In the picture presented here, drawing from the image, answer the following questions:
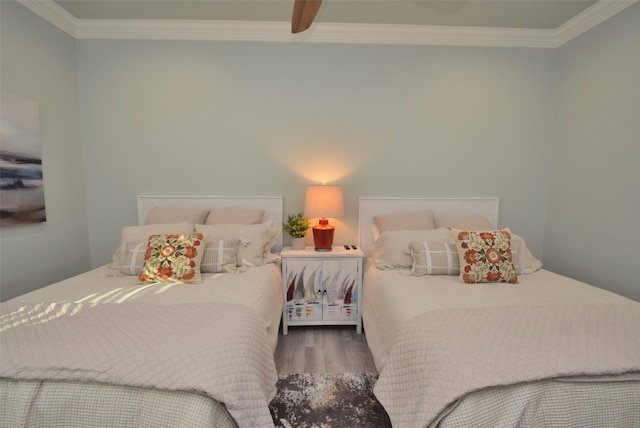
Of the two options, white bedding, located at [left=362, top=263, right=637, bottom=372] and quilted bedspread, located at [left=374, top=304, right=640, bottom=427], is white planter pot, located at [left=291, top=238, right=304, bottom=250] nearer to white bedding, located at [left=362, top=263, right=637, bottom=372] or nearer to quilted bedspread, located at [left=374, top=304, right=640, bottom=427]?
white bedding, located at [left=362, top=263, right=637, bottom=372]

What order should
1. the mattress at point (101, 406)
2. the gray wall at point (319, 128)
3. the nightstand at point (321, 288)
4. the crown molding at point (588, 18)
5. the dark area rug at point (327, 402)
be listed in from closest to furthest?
the mattress at point (101, 406), the dark area rug at point (327, 402), the crown molding at point (588, 18), the nightstand at point (321, 288), the gray wall at point (319, 128)

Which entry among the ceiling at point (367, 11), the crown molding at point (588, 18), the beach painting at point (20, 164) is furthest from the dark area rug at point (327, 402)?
the crown molding at point (588, 18)

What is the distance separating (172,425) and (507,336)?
1.20m

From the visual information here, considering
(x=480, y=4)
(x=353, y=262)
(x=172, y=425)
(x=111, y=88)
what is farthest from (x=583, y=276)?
(x=111, y=88)

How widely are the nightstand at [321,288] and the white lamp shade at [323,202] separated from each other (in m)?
0.33

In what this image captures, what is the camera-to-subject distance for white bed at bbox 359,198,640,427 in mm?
950

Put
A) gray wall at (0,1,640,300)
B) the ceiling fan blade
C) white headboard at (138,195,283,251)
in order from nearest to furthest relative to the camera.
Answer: the ceiling fan blade
gray wall at (0,1,640,300)
white headboard at (138,195,283,251)

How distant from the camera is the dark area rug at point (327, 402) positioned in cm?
151

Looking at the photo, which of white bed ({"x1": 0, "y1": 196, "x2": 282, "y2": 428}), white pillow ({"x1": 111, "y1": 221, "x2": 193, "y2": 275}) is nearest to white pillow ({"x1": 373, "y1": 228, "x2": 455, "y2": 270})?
white bed ({"x1": 0, "y1": 196, "x2": 282, "y2": 428})

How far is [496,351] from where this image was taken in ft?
3.46

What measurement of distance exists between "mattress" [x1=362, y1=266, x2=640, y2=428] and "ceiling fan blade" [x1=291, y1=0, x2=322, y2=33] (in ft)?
4.88

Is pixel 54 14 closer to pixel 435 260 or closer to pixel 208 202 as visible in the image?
pixel 208 202

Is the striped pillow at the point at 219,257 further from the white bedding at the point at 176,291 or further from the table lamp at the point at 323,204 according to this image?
the table lamp at the point at 323,204

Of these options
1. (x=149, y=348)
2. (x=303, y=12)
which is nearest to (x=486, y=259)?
(x=303, y=12)
